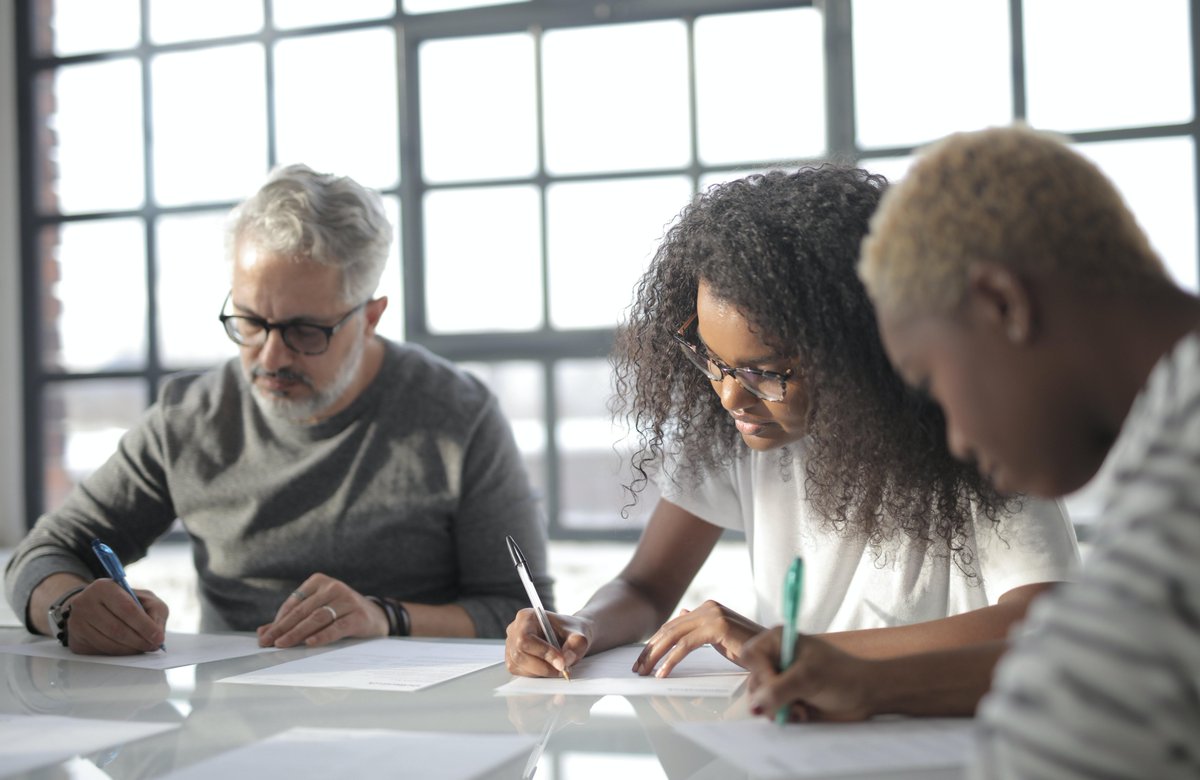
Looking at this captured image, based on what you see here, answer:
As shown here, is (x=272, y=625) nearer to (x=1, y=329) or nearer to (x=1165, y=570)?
(x=1165, y=570)

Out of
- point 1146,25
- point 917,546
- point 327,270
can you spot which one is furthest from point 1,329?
point 1146,25

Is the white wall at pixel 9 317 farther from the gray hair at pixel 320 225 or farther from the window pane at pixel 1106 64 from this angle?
the window pane at pixel 1106 64

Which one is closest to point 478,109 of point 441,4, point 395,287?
point 441,4

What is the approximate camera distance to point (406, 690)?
136cm

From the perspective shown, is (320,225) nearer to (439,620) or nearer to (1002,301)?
(439,620)

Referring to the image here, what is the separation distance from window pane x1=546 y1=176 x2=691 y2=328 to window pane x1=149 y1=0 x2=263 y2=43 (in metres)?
1.14

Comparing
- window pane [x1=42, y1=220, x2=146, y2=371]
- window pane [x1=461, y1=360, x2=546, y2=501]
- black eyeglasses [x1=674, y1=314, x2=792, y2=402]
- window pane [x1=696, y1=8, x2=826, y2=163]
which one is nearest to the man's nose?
black eyeglasses [x1=674, y1=314, x2=792, y2=402]

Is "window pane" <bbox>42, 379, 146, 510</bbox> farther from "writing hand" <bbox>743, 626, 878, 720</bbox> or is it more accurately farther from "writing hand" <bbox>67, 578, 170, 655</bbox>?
"writing hand" <bbox>743, 626, 878, 720</bbox>

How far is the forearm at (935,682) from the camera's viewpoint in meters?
1.09

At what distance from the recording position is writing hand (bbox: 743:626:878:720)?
3.50ft

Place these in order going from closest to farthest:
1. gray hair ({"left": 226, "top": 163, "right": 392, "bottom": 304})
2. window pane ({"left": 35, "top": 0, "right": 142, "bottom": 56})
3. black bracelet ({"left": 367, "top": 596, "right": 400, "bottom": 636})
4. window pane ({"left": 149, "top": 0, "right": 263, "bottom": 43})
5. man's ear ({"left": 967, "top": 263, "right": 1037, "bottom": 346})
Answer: man's ear ({"left": 967, "top": 263, "right": 1037, "bottom": 346}), black bracelet ({"left": 367, "top": 596, "right": 400, "bottom": 636}), gray hair ({"left": 226, "top": 163, "right": 392, "bottom": 304}), window pane ({"left": 149, "top": 0, "right": 263, "bottom": 43}), window pane ({"left": 35, "top": 0, "right": 142, "bottom": 56})

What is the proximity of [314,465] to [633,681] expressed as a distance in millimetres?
976

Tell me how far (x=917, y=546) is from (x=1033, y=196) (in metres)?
0.89

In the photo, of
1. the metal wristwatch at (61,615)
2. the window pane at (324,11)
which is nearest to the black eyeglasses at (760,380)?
the metal wristwatch at (61,615)
